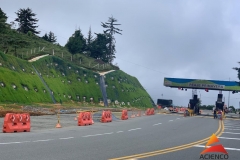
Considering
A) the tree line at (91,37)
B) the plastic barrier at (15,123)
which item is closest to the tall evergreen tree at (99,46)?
the tree line at (91,37)

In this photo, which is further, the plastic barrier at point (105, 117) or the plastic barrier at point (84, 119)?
the plastic barrier at point (105, 117)

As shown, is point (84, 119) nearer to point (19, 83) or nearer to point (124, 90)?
point (19, 83)

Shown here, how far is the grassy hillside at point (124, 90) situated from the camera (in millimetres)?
86625

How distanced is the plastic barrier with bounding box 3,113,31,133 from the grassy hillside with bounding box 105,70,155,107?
61.1 meters

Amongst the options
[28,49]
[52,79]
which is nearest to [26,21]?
[28,49]

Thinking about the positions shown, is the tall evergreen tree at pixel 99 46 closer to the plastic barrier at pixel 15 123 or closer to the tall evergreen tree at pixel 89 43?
the tall evergreen tree at pixel 89 43

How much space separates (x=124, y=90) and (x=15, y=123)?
70.7m

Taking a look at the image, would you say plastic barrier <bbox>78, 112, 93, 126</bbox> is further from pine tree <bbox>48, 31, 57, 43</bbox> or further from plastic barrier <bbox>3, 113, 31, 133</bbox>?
pine tree <bbox>48, 31, 57, 43</bbox>

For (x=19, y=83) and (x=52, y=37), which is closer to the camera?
(x=19, y=83)

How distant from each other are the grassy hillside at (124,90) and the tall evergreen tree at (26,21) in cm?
2575

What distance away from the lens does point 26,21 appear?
104 m

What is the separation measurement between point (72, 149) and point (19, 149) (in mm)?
1819

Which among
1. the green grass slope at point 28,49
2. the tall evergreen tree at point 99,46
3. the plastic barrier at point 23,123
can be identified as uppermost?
the tall evergreen tree at point 99,46

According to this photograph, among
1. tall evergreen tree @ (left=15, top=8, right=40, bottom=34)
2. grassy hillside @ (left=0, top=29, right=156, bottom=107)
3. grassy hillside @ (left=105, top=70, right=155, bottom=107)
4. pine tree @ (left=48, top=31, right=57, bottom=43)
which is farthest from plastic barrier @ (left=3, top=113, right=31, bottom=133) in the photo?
pine tree @ (left=48, top=31, right=57, bottom=43)
